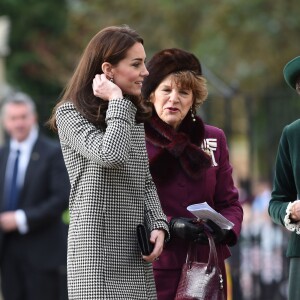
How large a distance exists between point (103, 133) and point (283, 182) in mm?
1139

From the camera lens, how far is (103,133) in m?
5.29

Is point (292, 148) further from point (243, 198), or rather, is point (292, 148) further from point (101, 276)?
point (243, 198)

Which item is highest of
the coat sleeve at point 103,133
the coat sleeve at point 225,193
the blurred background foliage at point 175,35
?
the blurred background foliage at point 175,35

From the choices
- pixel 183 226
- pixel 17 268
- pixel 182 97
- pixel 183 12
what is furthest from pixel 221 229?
pixel 183 12

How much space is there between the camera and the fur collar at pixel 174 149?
19.2 ft

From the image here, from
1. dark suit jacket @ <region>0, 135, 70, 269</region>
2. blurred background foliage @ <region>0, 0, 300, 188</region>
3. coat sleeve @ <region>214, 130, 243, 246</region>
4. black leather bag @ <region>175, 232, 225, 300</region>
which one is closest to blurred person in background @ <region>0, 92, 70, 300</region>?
dark suit jacket @ <region>0, 135, 70, 269</region>

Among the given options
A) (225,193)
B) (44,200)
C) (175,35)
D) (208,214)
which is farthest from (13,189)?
(175,35)

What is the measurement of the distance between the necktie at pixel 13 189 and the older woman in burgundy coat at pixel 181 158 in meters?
3.18

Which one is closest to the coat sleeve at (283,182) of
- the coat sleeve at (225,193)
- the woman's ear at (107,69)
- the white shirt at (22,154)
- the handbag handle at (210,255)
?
the coat sleeve at (225,193)

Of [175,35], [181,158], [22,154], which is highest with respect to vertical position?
[175,35]

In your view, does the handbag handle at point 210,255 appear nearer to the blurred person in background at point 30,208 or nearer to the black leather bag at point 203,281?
the black leather bag at point 203,281

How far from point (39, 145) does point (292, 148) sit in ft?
11.6

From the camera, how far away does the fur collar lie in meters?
5.85

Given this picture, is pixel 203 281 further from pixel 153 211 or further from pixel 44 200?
pixel 44 200
